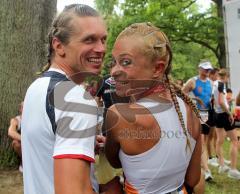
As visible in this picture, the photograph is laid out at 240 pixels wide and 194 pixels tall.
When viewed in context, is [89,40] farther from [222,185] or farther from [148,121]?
[222,185]

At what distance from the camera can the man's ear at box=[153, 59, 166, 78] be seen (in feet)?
5.85

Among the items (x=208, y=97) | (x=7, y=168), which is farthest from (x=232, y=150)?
(x=7, y=168)

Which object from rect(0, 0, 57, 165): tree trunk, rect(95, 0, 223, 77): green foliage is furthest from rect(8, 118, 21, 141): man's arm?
rect(95, 0, 223, 77): green foliage

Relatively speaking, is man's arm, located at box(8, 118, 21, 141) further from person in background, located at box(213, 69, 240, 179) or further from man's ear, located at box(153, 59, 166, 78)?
man's ear, located at box(153, 59, 166, 78)

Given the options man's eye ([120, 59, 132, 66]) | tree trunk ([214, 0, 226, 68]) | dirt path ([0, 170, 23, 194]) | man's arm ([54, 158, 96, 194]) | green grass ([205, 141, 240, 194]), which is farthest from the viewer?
tree trunk ([214, 0, 226, 68])

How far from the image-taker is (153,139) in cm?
167

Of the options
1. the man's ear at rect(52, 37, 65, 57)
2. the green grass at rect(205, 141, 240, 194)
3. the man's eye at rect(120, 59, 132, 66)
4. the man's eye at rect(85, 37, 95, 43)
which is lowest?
the green grass at rect(205, 141, 240, 194)

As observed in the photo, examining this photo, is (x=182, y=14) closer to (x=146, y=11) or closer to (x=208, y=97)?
(x=146, y=11)

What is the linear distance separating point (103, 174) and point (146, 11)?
55.9 feet

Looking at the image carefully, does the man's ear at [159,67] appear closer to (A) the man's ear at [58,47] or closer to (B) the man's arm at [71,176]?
(A) the man's ear at [58,47]

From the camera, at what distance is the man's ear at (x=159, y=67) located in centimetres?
178

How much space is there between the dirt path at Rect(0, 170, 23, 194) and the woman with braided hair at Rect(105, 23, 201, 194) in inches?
160

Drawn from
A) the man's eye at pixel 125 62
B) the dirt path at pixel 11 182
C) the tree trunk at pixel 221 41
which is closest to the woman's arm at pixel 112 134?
the man's eye at pixel 125 62

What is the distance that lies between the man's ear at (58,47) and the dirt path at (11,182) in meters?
4.22
